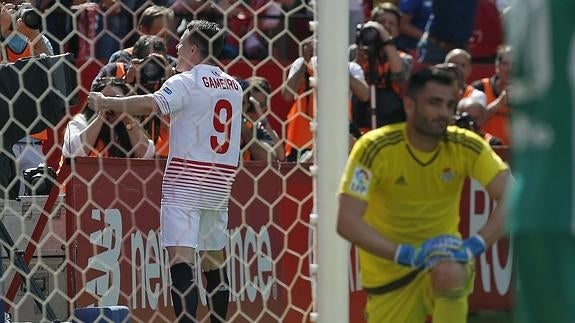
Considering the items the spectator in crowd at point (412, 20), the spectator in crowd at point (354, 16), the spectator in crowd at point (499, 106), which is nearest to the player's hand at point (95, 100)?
the spectator in crowd at point (354, 16)

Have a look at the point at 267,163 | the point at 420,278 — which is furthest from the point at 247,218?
the point at 420,278

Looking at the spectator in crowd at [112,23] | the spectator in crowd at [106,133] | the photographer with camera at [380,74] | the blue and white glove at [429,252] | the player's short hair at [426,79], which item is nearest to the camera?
the blue and white glove at [429,252]

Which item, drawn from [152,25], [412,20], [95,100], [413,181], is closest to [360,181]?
[413,181]

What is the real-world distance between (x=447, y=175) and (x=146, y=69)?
9.15 feet

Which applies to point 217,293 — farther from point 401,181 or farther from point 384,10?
point 384,10

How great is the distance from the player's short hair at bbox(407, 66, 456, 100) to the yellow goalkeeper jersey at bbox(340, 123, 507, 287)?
0.57ft

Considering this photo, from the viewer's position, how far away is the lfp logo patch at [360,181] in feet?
14.5

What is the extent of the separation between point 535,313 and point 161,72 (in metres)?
4.95

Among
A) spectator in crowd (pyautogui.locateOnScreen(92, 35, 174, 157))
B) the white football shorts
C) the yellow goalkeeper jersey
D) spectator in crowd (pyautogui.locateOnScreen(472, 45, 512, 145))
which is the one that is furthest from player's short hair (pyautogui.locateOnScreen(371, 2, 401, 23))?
the yellow goalkeeper jersey

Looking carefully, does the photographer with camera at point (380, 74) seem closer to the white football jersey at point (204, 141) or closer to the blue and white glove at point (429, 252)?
the white football jersey at point (204, 141)

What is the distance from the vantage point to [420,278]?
190 inches

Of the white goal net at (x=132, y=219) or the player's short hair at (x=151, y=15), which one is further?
the player's short hair at (x=151, y=15)

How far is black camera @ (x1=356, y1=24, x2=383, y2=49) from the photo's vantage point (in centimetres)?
729

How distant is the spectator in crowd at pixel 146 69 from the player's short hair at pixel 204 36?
0.24 m
